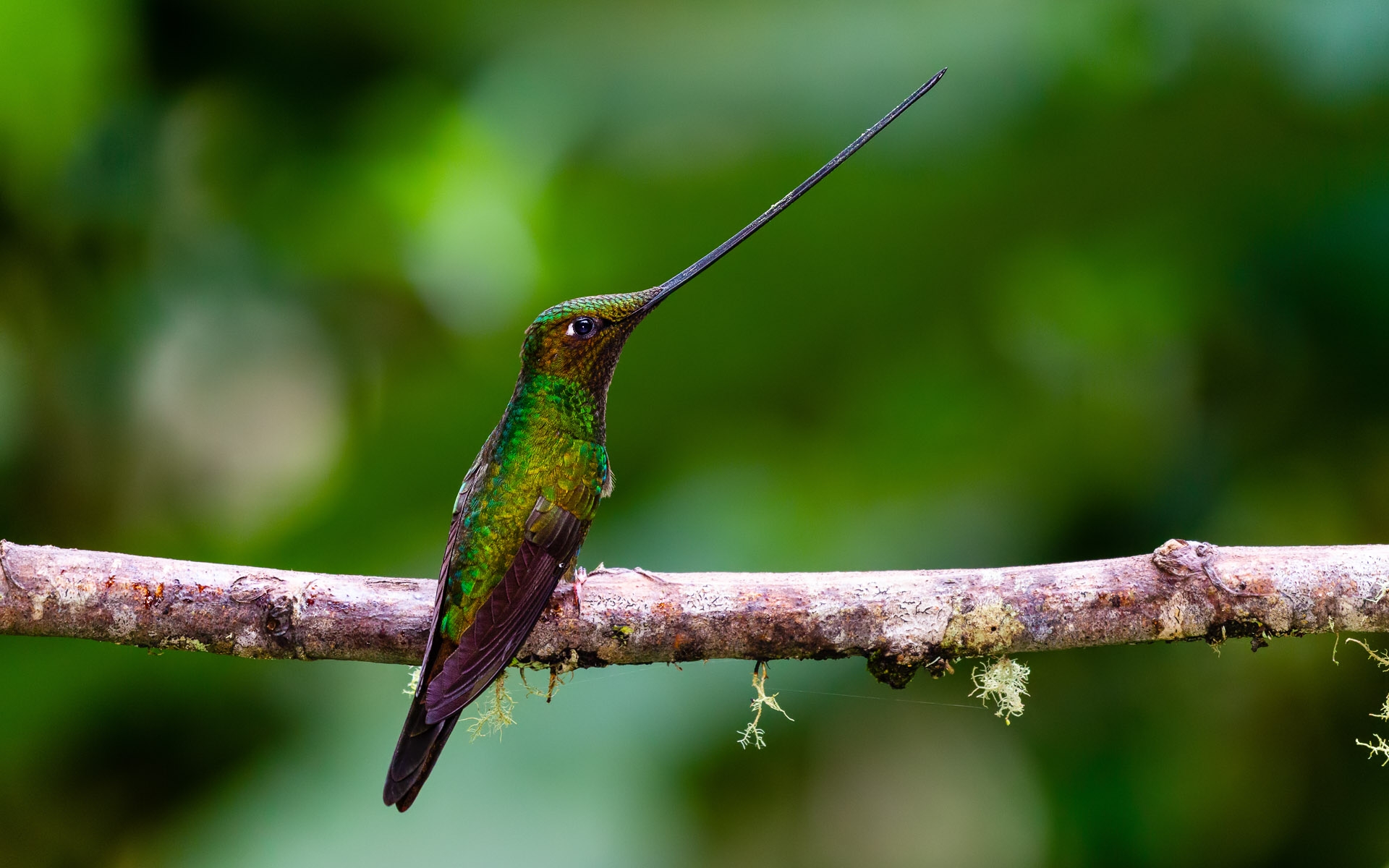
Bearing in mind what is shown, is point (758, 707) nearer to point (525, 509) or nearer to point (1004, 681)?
point (1004, 681)

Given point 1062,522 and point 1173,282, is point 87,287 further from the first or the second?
point 1173,282

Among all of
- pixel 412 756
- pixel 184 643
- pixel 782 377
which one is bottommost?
pixel 412 756

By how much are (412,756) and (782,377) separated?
7.03 ft

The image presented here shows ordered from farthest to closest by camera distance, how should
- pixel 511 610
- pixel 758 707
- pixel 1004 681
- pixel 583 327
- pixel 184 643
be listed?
pixel 758 707 → pixel 1004 681 → pixel 583 327 → pixel 184 643 → pixel 511 610

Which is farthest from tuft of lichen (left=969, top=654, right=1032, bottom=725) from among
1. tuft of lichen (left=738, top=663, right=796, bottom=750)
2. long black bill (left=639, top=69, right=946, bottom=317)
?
long black bill (left=639, top=69, right=946, bottom=317)

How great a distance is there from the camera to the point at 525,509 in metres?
2.00

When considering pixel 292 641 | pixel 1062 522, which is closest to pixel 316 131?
pixel 292 641

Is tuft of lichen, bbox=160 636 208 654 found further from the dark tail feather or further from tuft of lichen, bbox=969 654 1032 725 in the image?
tuft of lichen, bbox=969 654 1032 725

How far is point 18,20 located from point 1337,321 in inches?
179

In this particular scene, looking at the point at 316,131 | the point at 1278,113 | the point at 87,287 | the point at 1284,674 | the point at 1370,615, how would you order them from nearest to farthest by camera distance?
the point at 1370,615
the point at 1284,674
the point at 1278,113
the point at 87,287
the point at 316,131

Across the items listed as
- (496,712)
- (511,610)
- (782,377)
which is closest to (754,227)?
(511,610)

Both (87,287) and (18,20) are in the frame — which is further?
(87,287)

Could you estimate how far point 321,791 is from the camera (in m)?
2.89

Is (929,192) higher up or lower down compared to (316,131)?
lower down
